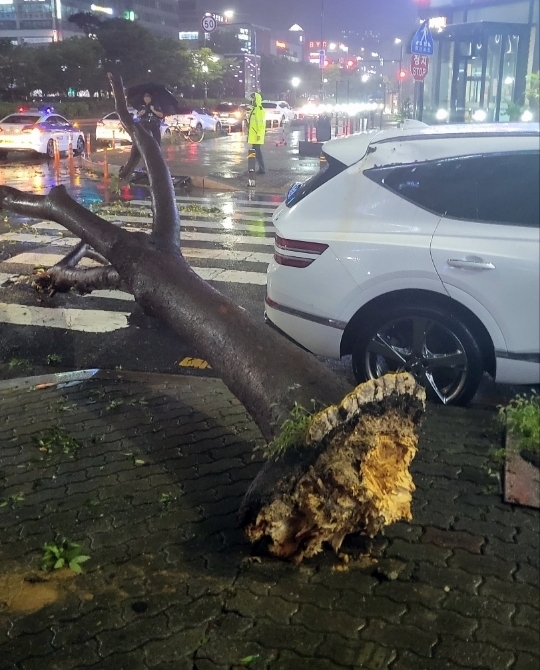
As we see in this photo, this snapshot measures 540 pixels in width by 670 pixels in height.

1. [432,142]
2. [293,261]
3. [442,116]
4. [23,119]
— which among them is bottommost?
[293,261]

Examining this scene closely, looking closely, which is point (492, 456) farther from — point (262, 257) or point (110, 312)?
point (262, 257)

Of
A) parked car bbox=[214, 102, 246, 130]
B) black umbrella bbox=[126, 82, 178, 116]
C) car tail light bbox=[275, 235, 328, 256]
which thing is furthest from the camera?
parked car bbox=[214, 102, 246, 130]

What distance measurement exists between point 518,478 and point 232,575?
138 cm

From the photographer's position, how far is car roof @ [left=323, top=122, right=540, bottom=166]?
328cm

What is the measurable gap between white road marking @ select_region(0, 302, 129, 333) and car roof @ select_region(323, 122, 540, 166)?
3.32 meters

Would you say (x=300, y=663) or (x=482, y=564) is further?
(x=482, y=564)

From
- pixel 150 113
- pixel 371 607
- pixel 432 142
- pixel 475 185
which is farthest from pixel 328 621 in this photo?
pixel 150 113

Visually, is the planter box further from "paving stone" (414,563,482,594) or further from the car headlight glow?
the car headlight glow

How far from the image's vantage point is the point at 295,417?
328 centimetres

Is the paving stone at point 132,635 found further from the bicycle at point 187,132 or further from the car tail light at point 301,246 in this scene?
the bicycle at point 187,132

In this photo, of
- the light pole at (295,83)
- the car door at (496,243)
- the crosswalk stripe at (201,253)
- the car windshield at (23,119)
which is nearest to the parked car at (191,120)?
the car windshield at (23,119)

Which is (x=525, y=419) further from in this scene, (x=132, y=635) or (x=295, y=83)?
(x=295, y=83)

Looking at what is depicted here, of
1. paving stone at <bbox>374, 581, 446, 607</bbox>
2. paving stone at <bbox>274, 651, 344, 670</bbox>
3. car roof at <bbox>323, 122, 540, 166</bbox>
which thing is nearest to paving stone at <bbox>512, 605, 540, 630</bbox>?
paving stone at <bbox>374, 581, 446, 607</bbox>

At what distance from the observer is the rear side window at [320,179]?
4.56 metres
